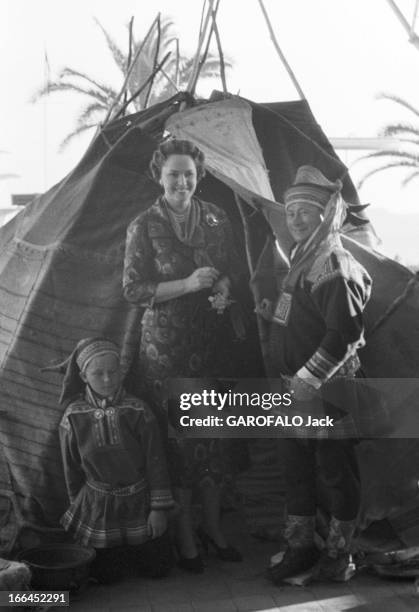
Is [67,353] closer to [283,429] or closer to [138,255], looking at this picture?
[138,255]

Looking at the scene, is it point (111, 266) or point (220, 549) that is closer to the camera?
point (111, 266)

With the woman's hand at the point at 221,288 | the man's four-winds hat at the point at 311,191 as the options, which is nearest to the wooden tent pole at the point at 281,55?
the man's four-winds hat at the point at 311,191

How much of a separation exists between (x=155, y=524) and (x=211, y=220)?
6.15 ft

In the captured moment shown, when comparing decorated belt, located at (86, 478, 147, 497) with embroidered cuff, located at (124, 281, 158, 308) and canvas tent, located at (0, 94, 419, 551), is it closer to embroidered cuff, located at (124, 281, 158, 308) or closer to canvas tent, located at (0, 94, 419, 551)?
canvas tent, located at (0, 94, 419, 551)

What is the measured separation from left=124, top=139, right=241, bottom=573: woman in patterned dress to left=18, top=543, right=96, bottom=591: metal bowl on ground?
69 cm

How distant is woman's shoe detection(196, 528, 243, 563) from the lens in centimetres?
659

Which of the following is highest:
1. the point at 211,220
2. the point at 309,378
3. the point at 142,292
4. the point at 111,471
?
the point at 211,220

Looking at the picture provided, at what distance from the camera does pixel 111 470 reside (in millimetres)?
6207

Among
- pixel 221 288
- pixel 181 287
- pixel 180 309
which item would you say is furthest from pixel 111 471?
pixel 221 288

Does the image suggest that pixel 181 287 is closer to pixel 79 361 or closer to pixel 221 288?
pixel 221 288

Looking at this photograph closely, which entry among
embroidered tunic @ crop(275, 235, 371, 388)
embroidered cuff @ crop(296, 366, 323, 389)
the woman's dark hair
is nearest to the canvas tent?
the woman's dark hair

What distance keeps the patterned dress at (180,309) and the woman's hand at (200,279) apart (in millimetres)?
49

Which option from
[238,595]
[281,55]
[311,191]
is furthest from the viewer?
[281,55]

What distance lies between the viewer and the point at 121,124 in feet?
21.9
